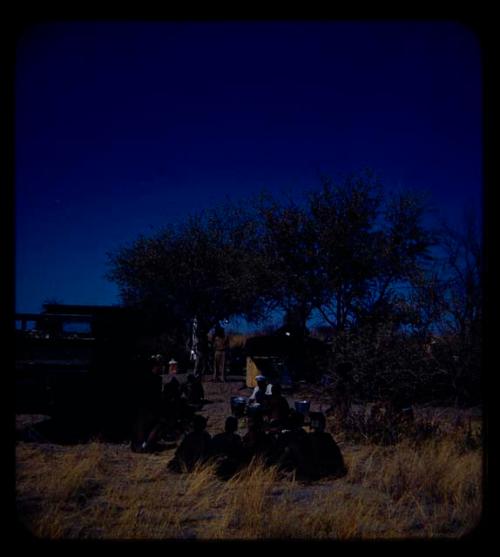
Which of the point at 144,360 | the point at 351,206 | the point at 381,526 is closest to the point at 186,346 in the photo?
the point at 351,206

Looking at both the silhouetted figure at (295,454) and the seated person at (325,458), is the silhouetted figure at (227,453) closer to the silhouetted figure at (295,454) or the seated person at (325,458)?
the silhouetted figure at (295,454)

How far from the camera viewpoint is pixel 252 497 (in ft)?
15.6

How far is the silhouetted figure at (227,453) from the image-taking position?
5.66 m

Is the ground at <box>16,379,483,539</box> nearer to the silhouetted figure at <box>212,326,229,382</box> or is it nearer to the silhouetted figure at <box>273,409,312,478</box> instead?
the silhouetted figure at <box>273,409,312,478</box>

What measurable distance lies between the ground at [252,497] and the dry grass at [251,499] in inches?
0.4

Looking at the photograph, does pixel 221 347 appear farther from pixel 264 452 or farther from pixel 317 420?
pixel 264 452

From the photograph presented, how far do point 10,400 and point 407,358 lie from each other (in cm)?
830

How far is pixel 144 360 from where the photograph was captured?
9586mm

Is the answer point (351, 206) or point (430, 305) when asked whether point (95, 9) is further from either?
point (351, 206)

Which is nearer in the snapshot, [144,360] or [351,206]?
[144,360]

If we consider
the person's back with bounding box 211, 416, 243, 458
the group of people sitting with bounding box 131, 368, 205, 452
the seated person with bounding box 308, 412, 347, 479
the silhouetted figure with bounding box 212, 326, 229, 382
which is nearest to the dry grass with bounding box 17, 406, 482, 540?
the seated person with bounding box 308, 412, 347, 479

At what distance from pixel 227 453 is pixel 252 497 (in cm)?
109

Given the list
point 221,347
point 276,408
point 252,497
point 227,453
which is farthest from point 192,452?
point 221,347

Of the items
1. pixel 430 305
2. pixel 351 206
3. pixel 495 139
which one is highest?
pixel 351 206
